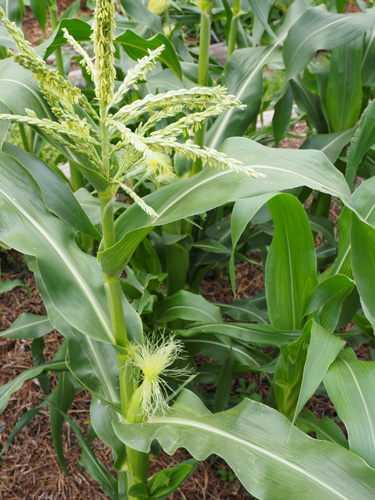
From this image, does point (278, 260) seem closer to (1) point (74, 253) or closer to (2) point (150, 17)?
(1) point (74, 253)

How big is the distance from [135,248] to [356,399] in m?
0.52

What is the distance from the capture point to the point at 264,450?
890 millimetres

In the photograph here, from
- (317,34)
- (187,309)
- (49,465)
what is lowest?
(49,465)

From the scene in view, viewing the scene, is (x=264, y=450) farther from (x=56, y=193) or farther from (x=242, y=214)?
(x=56, y=193)

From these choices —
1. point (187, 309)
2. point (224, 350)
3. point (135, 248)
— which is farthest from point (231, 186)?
point (224, 350)

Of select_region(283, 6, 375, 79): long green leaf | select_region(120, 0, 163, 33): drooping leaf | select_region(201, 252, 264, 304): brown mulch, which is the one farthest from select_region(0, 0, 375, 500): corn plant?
select_region(201, 252, 264, 304): brown mulch

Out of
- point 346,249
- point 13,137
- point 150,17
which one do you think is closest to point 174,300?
point 346,249

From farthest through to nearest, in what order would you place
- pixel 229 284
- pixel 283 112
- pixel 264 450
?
pixel 229 284
pixel 283 112
pixel 264 450

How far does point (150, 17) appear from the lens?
4.91 ft

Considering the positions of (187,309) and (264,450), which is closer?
(264,450)

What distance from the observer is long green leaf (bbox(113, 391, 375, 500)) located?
823mm

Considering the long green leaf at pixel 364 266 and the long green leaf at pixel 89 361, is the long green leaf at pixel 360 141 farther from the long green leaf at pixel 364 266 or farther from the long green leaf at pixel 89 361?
the long green leaf at pixel 89 361

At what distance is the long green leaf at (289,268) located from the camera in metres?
1.02

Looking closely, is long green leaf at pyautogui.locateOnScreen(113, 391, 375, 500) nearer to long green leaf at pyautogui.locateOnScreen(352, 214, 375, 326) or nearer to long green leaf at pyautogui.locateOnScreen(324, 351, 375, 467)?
long green leaf at pyautogui.locateOnScreen(324, 351, 375, 467)
